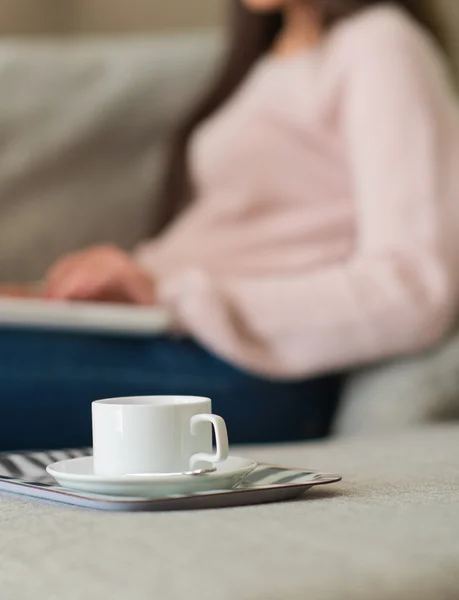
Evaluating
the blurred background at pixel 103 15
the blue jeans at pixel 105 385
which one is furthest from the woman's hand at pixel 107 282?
the blurred background at pixel 103 15

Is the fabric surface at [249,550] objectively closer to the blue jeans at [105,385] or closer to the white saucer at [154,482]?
the white saucer at [154,482]

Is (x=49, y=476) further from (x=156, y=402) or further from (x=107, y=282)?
(x=107, y=282)

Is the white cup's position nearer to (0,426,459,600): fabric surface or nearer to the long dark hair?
(0,426,459,600): fabric surface

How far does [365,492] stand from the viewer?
20.8 inches

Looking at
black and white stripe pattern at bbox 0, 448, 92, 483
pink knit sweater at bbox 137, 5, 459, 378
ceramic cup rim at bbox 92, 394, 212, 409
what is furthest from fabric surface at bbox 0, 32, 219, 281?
ceramic cup rim at bbox 92, 394, 212, 409

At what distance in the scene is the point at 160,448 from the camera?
0.50m

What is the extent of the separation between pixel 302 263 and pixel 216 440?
0.79 m

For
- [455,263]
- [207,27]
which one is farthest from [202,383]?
[207,27]

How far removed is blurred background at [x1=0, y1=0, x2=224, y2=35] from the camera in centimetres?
228

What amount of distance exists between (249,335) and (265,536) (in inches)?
28.3

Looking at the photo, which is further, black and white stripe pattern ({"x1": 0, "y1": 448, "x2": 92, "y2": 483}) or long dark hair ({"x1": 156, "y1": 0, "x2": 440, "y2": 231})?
long dark hair ({"x1": 156, "y1": 0, "x2": 440, "y2": 231})

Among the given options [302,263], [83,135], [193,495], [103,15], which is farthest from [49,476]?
[103,15]

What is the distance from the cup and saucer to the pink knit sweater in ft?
1.84

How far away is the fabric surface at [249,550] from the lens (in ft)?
1.08
